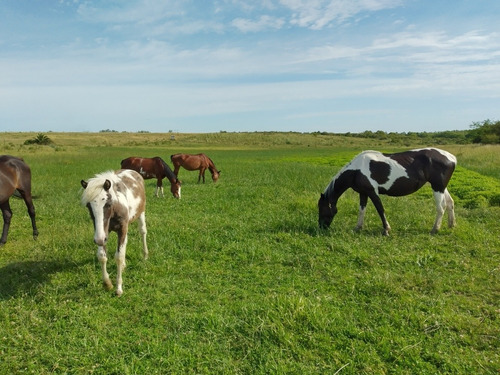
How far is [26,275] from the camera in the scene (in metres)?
5.96

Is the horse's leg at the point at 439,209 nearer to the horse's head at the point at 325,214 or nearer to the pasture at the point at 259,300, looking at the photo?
the pasture at the point at 259,300

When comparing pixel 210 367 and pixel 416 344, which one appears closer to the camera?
pixel 210 367

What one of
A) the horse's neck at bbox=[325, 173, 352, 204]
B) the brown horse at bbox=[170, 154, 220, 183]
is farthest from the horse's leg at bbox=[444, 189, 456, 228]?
the brown horse at bbox=[170, 154, 220, 183]

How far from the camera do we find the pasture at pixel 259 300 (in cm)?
377

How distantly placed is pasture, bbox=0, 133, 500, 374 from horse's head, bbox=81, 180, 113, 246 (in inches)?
43.2

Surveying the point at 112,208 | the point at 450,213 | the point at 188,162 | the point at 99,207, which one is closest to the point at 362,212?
the point at 450,213

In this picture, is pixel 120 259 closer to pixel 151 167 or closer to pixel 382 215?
pixel 382 215

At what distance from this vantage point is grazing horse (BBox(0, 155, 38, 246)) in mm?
7770

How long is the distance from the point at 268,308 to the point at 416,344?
74.7 inches

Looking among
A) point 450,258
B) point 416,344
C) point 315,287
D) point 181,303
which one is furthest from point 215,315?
point 450,258

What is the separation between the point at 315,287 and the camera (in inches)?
215

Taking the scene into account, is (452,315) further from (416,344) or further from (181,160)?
(181,160)

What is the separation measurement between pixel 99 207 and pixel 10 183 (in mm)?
4672

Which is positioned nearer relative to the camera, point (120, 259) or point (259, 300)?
point (259, 300)
